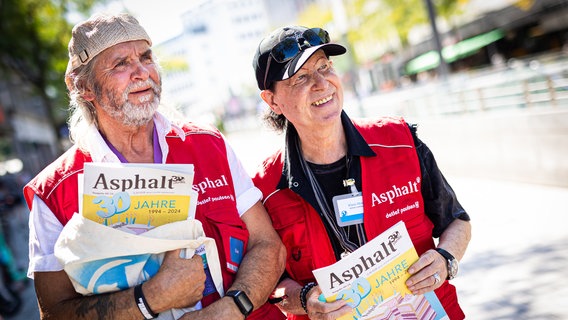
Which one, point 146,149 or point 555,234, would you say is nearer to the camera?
point 146,149

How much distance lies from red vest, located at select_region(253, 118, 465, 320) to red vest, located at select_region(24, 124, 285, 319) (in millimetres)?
229

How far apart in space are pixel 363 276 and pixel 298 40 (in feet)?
3.71

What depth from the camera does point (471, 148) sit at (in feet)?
30.8

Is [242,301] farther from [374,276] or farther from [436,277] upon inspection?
[436,277]

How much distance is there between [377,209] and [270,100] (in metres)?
0.82

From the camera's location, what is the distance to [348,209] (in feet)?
7.95

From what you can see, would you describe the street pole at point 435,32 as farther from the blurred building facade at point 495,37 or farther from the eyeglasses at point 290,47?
the eyeglasses at point 290,47

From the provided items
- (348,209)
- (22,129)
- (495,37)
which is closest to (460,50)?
(495,37)

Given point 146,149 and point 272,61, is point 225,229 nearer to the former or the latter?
point 146,149

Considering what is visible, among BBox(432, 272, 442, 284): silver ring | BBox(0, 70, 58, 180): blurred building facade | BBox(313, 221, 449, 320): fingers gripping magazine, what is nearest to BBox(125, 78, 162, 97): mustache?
BBox(313, 221, 449, 320): fingers gripping magazine

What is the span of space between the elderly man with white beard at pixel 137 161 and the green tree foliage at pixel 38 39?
20845mm

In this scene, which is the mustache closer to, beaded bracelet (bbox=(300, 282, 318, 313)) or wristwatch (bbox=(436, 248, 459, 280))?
beaded bracelet (bbox=(300, 282, 318, 313))

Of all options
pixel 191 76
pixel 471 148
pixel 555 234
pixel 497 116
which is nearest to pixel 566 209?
pixel 555 234

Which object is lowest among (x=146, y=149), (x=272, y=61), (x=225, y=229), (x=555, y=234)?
(x=555, y=234)
